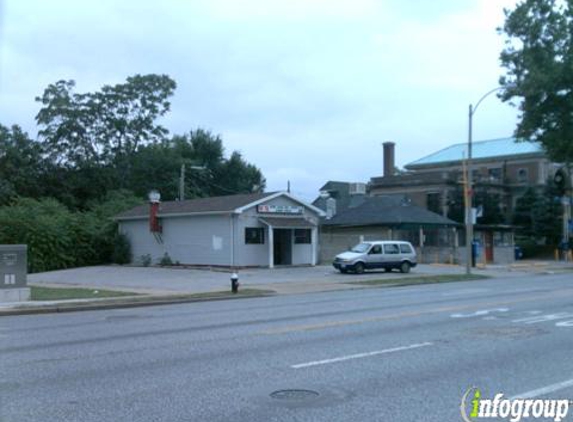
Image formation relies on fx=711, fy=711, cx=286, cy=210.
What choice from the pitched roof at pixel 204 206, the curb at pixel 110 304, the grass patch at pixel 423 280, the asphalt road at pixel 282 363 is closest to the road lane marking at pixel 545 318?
the asphalt road at pixel 282 363

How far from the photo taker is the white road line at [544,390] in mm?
7516

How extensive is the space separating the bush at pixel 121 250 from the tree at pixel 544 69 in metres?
26.2

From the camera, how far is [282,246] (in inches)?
1612

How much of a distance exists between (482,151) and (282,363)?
78.8 meters

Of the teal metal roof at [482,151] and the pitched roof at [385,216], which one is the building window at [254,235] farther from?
→ the teal metal roof at [482,151]

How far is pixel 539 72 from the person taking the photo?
147 feet

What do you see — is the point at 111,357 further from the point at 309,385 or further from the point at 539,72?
the point at 539,72

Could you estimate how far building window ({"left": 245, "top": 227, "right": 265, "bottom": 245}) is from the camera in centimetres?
3847

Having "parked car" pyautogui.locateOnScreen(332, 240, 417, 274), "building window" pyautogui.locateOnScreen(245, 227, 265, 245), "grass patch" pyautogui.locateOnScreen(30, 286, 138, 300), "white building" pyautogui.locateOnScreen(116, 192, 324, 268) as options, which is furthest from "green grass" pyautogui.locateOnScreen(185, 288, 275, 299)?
"building window" pyautogui.locateOnScreen(245, 227, 265, 245)

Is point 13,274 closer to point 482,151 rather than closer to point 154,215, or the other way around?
point 154,215

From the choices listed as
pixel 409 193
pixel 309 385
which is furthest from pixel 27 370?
pixel 409 193

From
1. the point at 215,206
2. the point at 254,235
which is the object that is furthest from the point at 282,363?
the point at 215,206

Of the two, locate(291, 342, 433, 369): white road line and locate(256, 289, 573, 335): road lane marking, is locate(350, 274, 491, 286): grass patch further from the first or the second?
locate(291, 342, 433, 369): white road line

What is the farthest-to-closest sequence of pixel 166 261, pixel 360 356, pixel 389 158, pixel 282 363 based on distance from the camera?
pixel 389 158 < pixel 166 261 < pixel 360 356 < pixel 282 363
